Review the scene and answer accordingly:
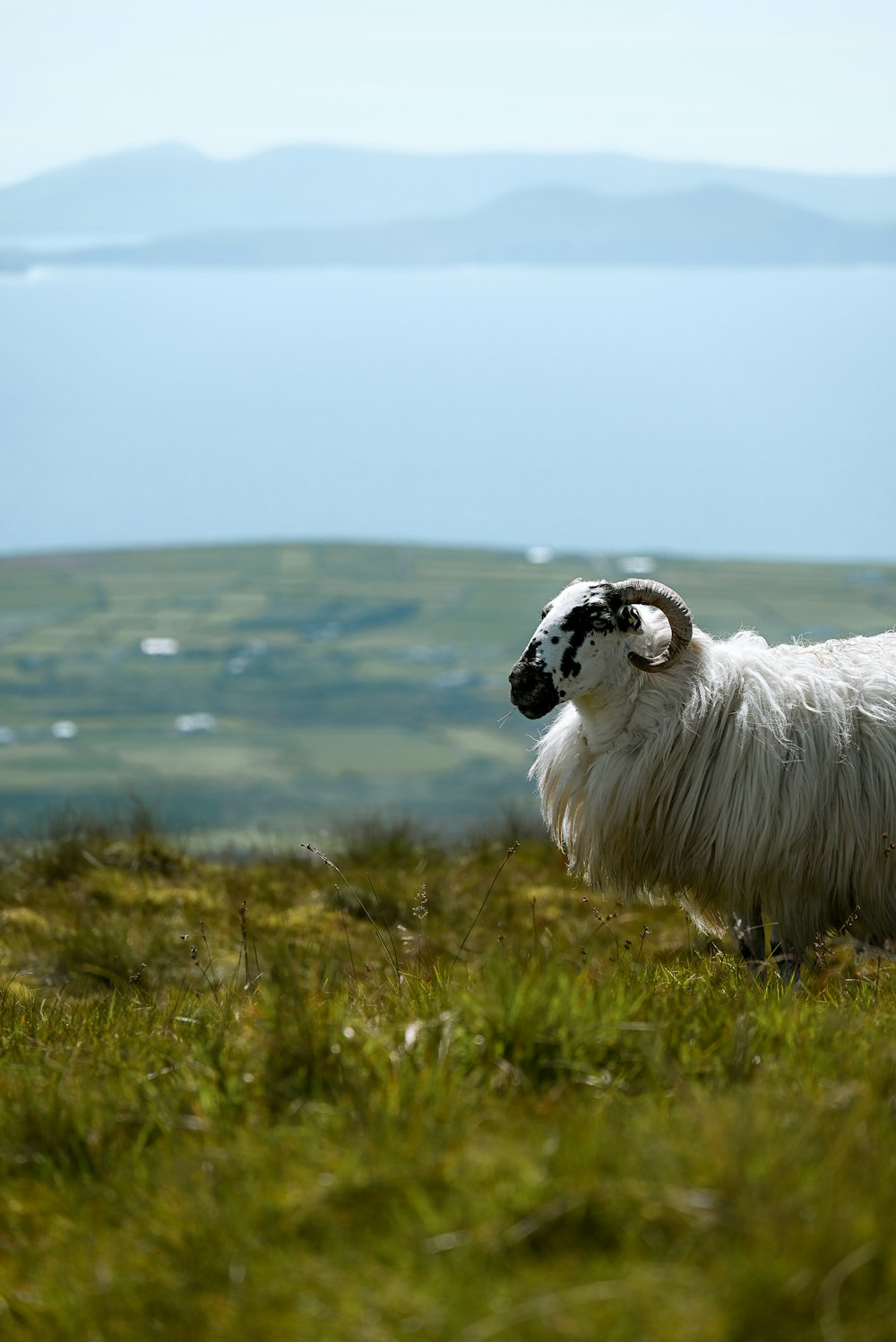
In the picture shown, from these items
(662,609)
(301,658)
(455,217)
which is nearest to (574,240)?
(455,217)

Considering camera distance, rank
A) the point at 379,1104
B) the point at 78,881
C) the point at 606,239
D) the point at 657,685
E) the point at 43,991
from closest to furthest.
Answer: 1. the point at 379,1104
2. the point at 657,685
3. the point at 43,991
4. the point at 78,881
5. the point at 606,239

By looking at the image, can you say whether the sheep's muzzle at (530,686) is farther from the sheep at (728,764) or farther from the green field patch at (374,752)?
the green field patch at (374,752)

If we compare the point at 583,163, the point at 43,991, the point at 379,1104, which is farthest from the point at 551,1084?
the point at 583,163

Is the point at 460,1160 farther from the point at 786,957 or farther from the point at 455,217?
the point at 455,217

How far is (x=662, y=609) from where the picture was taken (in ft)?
15.4

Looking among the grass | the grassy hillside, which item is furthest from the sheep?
the grassy hillside

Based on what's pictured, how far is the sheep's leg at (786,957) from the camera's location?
4422 millimetres

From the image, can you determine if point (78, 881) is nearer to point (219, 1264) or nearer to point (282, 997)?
point (282, 997)

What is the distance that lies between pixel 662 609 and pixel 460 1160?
2.78 meters

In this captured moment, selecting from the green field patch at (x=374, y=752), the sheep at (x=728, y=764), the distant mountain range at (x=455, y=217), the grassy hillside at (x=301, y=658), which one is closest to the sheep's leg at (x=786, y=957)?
the sheep at (x=728, y=764)

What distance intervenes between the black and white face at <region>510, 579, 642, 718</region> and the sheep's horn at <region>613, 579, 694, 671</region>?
0.14 feet

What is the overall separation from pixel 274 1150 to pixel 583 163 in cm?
9732

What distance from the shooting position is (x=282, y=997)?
3.04 m

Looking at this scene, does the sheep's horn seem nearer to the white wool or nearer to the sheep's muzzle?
the white wool
